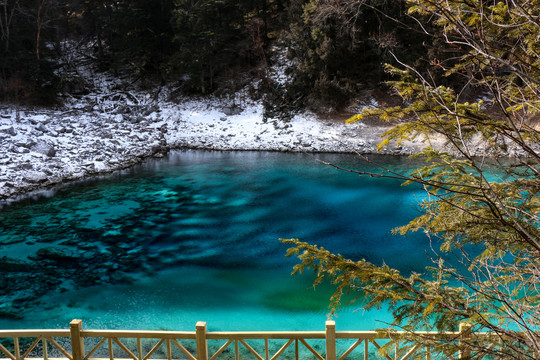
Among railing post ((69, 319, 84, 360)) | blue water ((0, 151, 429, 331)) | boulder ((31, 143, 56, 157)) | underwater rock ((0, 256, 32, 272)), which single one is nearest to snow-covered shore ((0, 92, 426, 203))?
boulder ((31, 143, 56, 157))

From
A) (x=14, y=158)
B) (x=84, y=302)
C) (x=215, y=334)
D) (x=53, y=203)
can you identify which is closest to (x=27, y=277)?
(x=84, y=302)

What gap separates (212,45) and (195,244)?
19342 millimetres

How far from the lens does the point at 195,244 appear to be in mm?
12766

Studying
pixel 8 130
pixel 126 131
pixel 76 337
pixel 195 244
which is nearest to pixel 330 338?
pixel 76 337

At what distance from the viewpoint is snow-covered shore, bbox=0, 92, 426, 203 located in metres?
19.3

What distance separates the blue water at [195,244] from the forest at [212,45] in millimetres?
8138

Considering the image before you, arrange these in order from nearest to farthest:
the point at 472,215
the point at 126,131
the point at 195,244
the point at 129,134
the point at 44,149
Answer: the point at 472,215
the point at 195,244
the point at 44,149
the point at 129,134
the point at 126,131

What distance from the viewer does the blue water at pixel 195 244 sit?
905 cm

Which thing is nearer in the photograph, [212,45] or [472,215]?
[472,215]

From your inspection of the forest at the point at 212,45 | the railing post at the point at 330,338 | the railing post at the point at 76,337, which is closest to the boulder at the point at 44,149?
the forest at the point at 212,45

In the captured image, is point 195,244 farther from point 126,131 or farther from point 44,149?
point 126,131

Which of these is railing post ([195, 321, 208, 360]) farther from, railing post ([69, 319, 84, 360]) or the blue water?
the blue water

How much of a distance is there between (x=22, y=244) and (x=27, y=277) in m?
2.42

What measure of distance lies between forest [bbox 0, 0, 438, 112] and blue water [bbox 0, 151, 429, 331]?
8.14m
